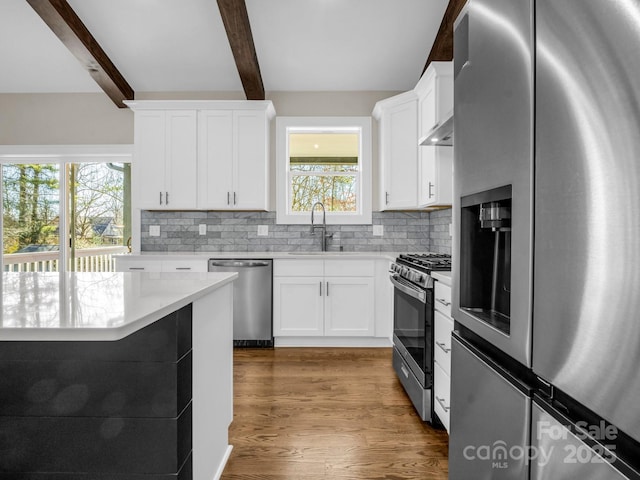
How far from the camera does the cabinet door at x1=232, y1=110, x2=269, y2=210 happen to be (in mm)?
3857

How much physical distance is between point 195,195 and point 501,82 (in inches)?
140

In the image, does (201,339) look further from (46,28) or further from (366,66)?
(46,28)

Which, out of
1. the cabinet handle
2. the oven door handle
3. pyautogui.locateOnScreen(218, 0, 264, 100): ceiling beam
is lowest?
the cabinet handle

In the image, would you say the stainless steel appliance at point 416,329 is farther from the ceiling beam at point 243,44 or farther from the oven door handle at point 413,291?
the ceiling beam at point 243,44

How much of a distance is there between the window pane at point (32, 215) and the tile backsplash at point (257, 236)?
A: 1171 millimetres

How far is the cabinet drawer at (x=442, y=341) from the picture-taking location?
1.90 m

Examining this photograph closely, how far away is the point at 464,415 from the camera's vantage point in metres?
0.98

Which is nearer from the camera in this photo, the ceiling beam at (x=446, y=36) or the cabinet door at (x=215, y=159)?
the ceiling beam at (x=446, y=36)

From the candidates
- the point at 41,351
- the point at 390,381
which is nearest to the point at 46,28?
the point at 41,351

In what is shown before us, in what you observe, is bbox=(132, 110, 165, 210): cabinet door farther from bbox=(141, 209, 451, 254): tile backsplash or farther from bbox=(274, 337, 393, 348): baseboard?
bbox=(274, 337, 393, 348): baseboard

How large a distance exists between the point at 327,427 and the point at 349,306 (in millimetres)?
1593

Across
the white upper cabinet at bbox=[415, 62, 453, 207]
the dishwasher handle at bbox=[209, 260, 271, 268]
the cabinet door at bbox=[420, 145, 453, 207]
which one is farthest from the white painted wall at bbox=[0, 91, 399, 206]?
the cabinet door at bbox=[420, 145, 453, 207]

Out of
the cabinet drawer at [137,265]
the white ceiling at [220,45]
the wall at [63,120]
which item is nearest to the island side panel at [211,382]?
the cabinet drawer at [137,265]

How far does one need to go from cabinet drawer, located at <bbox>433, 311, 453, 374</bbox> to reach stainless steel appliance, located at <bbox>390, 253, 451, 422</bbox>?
1.7 inches
